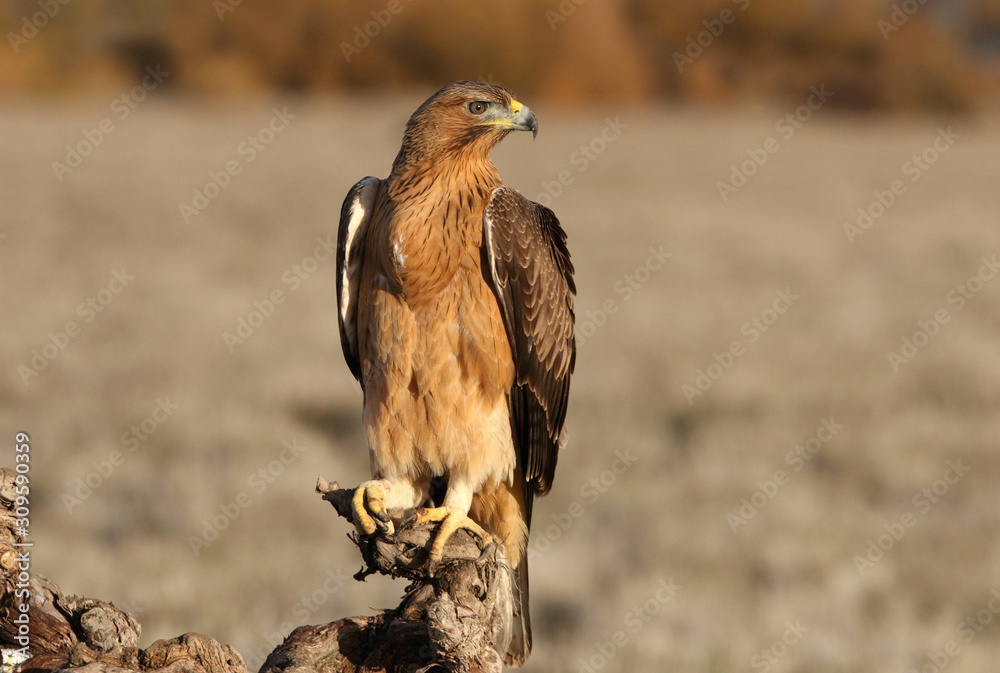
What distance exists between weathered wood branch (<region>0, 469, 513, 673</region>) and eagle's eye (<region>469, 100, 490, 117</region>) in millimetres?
1704

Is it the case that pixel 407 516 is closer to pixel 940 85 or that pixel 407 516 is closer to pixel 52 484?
pixel 52 484

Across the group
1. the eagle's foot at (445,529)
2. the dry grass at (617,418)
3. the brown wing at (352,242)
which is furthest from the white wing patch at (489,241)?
the dry grass at (617,418)

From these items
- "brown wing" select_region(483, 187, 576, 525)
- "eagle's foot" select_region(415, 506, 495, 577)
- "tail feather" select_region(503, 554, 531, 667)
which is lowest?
"tail feather" select_region(503, 554, 531, 667)

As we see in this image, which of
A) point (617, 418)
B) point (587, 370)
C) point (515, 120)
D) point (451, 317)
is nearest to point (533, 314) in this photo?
point (451, 317)

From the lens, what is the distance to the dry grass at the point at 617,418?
7566 mm

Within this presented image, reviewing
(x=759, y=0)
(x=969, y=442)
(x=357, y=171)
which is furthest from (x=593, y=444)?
(x=759, y=0)

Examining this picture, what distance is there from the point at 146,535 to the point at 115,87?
107ft

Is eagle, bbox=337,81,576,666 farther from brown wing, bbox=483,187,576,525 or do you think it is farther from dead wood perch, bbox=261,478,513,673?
dead wood perch, bbox=261,478,513,673

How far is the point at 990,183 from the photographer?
27219 mm

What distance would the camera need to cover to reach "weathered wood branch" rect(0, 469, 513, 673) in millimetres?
2975

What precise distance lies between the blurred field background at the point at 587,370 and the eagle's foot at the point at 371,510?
10.2 feet

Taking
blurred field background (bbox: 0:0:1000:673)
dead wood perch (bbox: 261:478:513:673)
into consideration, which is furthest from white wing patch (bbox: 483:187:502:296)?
blurred field background (bbox: 0:0:1000:673)

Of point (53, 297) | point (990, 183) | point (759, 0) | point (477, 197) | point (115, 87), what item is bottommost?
point (477, 197)

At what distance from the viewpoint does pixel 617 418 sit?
1156cm
